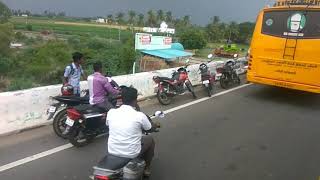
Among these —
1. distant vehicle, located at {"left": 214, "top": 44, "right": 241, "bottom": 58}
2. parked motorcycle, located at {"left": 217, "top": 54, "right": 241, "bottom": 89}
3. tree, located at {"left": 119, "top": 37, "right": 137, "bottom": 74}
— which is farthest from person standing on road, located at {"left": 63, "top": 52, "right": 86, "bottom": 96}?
distant vehicle, located at {"left": 214, "top": 44, "right": 241, "bottom": 58}

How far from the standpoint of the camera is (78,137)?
661 cm

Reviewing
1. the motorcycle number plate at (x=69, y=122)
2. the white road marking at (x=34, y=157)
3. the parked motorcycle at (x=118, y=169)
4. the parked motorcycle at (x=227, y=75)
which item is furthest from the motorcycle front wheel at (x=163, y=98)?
the parked motorcycle at (x=118, y=169)

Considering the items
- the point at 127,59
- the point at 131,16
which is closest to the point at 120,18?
the point at 131,16

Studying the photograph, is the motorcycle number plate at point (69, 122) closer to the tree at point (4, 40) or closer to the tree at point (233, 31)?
the tree at point (4, 40)

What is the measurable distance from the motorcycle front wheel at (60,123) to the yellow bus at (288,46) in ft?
20.5

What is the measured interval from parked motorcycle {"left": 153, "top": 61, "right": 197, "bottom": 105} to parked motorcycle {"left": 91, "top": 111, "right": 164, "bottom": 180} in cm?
537

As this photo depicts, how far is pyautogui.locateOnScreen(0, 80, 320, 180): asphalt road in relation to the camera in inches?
228

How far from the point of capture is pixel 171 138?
7.29m

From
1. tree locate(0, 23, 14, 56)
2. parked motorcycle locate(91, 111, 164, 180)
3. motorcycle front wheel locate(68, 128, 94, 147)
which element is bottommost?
tree locate(0, 23, 14, 56)

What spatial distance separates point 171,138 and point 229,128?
1529 millimetres

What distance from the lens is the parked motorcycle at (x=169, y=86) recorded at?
994 cm

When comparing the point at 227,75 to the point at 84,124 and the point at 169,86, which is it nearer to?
the point at 169,86

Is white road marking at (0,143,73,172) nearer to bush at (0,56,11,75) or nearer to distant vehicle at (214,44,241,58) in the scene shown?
distant vehicle at (214,44,241,58)

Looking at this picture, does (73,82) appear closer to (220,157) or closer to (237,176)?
(220,157)
